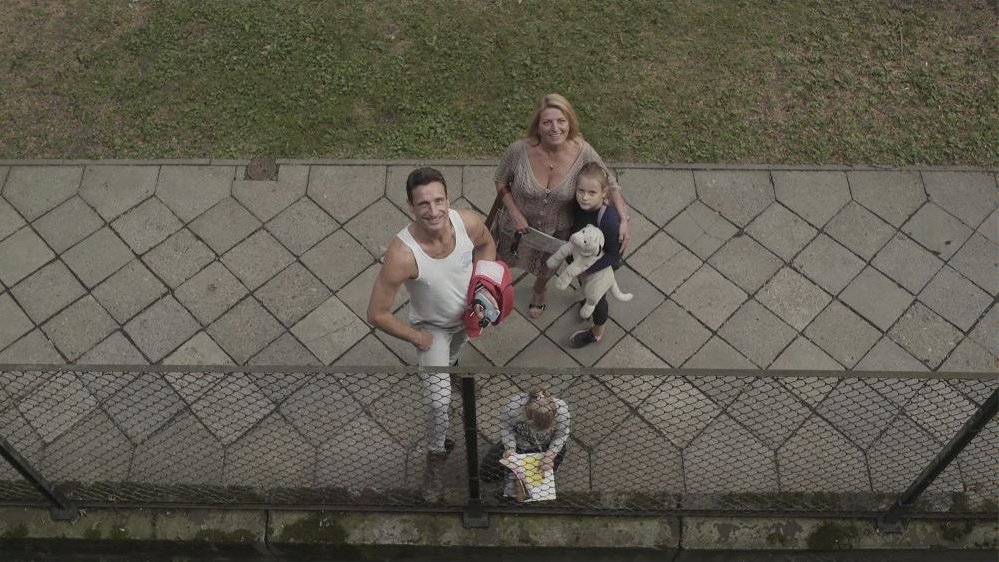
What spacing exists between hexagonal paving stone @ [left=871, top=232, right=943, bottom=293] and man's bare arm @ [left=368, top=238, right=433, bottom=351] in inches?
137

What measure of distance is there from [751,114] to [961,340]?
2.28 metres

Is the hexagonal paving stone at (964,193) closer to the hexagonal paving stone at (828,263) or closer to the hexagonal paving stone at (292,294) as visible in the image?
the hexagonal paving stone at (828,263)

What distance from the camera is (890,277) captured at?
5449mm

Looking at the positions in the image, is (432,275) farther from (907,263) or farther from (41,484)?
→ (907,263)

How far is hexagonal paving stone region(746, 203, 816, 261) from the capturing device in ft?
18.4

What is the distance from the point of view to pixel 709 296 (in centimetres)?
535

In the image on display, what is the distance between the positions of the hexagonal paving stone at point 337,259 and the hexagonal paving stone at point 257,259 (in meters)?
0.17

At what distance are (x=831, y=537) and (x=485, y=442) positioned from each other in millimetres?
1930

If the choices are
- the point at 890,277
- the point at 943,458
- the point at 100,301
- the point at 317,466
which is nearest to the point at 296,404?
the point at 317,466

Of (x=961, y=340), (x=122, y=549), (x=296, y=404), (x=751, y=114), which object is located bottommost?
(x=122, y=549)

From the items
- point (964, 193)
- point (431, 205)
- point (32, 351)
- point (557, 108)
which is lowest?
point (32, 351)

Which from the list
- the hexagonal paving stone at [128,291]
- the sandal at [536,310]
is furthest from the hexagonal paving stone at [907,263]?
the hexagonal paving stone at [128,291]

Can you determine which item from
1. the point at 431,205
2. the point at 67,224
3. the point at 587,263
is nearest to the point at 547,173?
the point at 587,263

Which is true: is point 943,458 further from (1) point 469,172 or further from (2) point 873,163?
(1) point 469,172
